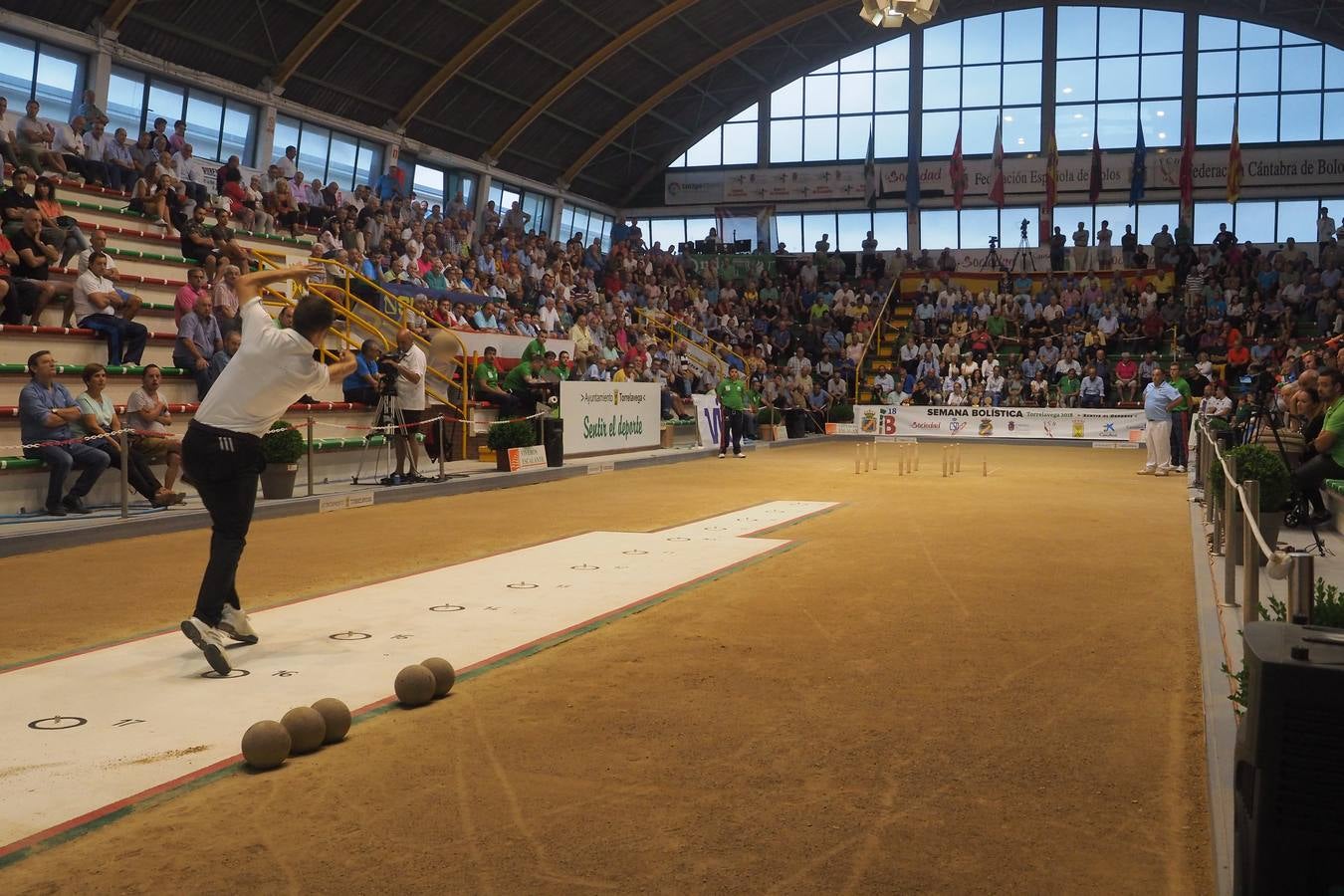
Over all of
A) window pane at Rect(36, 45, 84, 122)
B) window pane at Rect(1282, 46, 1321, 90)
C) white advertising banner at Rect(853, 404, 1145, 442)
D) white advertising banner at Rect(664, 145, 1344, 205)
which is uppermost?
window pane at Rect(1282, 46, 1321, 90)

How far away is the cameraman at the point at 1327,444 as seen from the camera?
10.1 metres

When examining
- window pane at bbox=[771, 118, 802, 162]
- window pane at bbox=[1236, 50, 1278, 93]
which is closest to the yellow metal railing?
window pane at bbox=[771, 118, 802, 162]

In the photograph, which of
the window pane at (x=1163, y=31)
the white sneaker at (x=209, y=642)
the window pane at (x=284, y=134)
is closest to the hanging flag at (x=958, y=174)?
the window pane at (x=1163, y=31)

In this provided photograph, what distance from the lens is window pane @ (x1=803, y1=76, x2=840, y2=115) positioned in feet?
141

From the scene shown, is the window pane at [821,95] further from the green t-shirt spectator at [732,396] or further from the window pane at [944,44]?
the green t-shirt spectator at [732,396]

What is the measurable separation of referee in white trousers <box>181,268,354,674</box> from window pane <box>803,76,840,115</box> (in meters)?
39.9

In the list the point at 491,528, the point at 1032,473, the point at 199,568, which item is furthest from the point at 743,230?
the point at 199,568

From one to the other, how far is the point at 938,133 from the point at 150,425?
35.6 metres

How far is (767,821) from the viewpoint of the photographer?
3840mm

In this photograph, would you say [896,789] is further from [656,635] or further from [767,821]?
[656,635]

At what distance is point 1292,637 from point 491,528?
31.4 ft

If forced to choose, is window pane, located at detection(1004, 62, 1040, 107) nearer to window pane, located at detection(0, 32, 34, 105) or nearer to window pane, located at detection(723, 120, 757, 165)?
window pane, located at detection(723, 120, 757, 165)

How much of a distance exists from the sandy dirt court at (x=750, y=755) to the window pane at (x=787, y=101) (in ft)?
121

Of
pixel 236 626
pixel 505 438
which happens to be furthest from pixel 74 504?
pixel 505 438
